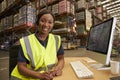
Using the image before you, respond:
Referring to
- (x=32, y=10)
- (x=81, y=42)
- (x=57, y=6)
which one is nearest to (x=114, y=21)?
(x=32, y=10)

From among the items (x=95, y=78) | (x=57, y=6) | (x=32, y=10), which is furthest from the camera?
(x=57, y=6)

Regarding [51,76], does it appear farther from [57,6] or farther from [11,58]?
[57,6]

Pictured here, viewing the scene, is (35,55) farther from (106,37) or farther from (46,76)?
(106,37)

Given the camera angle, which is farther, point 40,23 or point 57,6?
point 57,6

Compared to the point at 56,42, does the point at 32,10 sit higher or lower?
higher

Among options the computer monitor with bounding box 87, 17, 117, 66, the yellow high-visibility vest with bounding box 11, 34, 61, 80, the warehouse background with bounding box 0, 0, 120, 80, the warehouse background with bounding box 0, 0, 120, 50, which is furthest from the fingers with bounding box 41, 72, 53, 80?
the warehouse background with bounding box 0, 0, 120, 50

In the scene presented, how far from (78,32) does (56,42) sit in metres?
5.39

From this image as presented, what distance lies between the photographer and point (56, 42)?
1.53 m

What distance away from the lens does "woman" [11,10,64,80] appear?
4.14ft

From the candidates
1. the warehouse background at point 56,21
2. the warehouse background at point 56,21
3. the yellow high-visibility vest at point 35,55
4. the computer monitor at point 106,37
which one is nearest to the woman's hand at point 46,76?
the yellow high-visibility vest at point 35,55

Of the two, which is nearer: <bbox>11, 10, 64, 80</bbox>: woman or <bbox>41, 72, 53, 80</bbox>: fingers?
<bbox>41, 72, 53, 80</bbox>: fingers

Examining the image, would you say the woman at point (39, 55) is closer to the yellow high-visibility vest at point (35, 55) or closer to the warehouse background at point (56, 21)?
the yellow high-visibility vest at point (35, 55)

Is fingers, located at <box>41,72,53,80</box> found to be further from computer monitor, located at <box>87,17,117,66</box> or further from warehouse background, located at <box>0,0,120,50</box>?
warehouse background, located at <box>0,0,120,50</box>

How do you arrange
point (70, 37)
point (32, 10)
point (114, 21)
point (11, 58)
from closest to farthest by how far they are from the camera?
point (114, 21)
point (11, 58)
point (32, 10)
point (70, 37)
